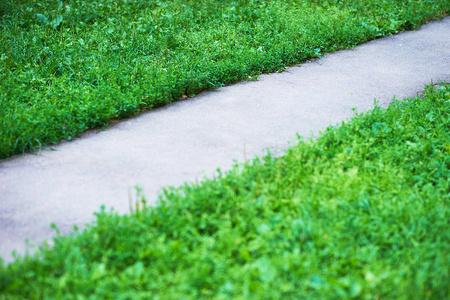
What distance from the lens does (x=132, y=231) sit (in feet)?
9.36

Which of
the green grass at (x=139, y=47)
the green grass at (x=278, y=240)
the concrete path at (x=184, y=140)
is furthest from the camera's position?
the green grass at (x=139, y=47)

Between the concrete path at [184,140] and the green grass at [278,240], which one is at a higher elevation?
the concrete path at [184,140]

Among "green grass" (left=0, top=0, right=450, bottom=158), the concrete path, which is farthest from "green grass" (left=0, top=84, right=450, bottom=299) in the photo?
"green grass" (left=0, top=0, right=450, bottom=158)

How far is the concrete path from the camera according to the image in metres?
3.29

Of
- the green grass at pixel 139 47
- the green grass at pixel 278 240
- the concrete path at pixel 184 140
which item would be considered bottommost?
the green grass at pixel 278 240

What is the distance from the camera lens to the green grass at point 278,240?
7.88ft

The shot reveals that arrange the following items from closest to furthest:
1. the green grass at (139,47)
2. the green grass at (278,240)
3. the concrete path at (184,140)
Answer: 1. the green grass at (278,240)
2. the concrete path at (184,140)
3. the green grass at (139,47)

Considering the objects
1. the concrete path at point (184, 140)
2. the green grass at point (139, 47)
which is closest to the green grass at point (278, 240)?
the concrete path at point (184, 140)

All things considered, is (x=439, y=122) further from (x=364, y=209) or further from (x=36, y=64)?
(x=36, y=64)

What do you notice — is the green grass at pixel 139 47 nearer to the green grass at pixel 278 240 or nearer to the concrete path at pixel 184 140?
the concrete path at pixel 184 140

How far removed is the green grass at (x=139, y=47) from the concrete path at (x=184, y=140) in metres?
0.23

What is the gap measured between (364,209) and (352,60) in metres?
4.07

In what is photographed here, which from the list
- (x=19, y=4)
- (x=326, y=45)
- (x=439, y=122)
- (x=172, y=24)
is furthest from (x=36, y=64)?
(x=439, y=122)

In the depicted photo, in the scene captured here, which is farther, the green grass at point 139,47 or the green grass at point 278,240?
the green grass at point 139,47
